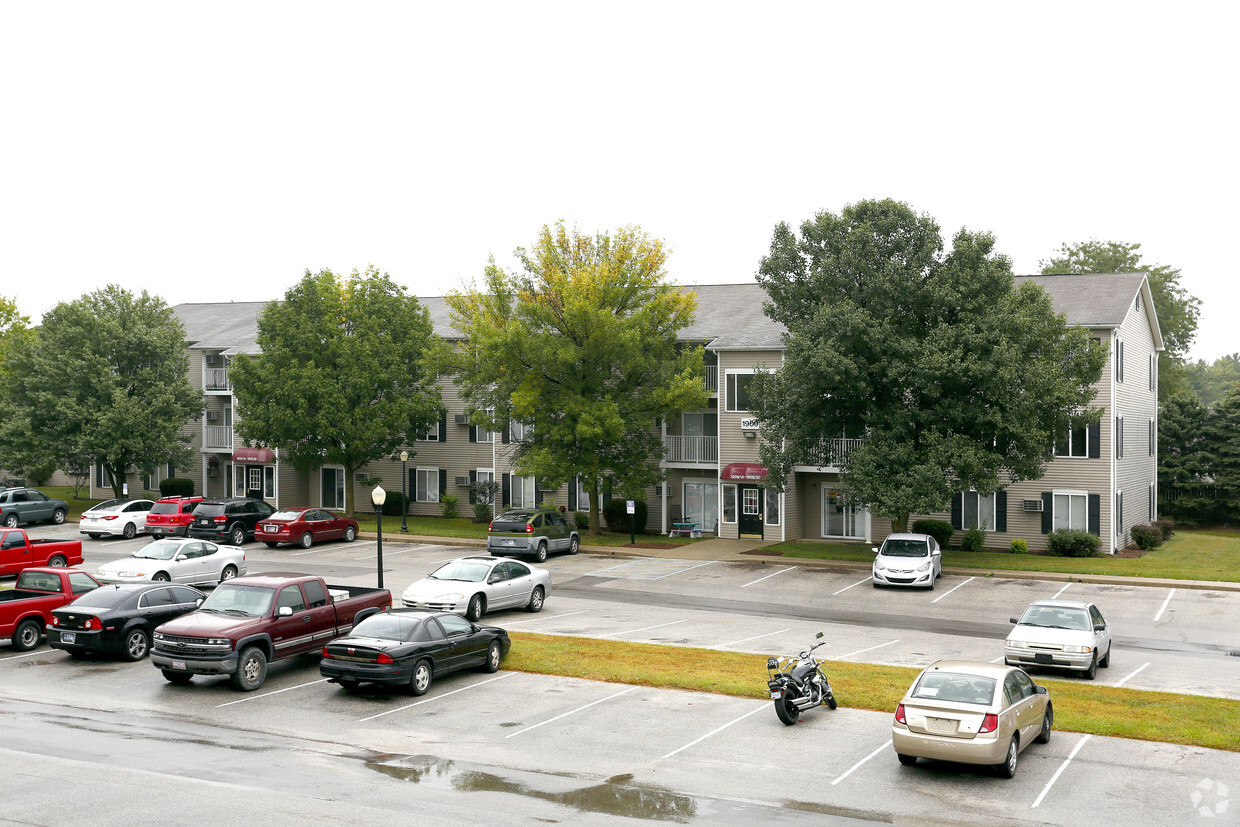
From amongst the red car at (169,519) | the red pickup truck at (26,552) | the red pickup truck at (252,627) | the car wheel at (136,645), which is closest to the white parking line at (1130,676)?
the red pickup truck at (252,627)

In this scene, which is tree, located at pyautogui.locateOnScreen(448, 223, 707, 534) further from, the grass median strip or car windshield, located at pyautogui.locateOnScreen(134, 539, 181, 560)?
the grass median strip

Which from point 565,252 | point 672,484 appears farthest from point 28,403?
point 672,484

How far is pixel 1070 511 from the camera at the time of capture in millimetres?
38219

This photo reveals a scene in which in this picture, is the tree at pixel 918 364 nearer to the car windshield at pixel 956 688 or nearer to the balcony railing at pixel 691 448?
the balcony railing at pixel 691 448

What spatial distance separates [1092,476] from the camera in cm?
3788

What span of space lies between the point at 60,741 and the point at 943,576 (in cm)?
2653

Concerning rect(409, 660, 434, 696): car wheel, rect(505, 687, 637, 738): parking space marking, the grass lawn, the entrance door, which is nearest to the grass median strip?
rect(505, 687, 637, 738): parking space marking

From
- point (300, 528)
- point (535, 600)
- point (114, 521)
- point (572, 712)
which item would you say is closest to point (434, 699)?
point (572, 712)

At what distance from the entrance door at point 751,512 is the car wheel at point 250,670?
88.7 feet

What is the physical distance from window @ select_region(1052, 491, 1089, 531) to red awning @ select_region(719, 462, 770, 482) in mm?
10907

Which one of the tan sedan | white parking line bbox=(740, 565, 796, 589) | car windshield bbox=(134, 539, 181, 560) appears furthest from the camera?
white parking line bbox=(740, 565, 796, 589)

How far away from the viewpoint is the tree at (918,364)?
32156mm

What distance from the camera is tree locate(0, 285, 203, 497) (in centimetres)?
4800

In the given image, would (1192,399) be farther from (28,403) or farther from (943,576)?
(28,403)
